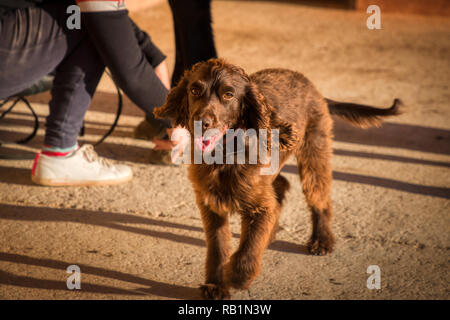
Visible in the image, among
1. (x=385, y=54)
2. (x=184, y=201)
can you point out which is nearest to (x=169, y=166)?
(x=184, y=201)

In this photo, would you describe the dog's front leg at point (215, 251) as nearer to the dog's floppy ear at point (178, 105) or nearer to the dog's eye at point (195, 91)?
the dog's floppy ear at point (178, 105)

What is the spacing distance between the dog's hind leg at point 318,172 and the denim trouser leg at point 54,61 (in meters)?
1.57

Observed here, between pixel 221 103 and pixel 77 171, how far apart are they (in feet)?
5.73

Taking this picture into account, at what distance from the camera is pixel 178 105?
2.51 meters

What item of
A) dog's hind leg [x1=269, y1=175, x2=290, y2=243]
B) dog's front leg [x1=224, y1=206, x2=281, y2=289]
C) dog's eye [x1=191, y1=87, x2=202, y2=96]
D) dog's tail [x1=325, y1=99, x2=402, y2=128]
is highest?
dog's tail [x1=325, y1=99, x2=402, y2=128]

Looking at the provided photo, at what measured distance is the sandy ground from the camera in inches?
104

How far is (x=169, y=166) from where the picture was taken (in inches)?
159

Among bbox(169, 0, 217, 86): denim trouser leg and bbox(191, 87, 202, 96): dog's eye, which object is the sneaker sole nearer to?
bbox(169, 0, 217, 86): denim trouser leg

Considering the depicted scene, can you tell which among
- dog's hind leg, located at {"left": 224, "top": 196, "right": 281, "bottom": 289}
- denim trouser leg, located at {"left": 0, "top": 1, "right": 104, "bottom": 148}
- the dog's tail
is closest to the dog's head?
dog's hind leg, located at {"left": 224, "top": 196, "right": 281, "bottom": 289}

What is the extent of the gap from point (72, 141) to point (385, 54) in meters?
5.07

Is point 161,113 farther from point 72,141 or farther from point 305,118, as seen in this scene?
point 72,141

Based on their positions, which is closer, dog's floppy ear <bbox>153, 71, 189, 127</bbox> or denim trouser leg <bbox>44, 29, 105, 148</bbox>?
dog's floppy ear <bbox>153, 71, 189, 127</bbox>

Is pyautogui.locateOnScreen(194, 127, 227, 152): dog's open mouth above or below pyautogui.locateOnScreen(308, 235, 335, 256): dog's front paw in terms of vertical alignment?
above
